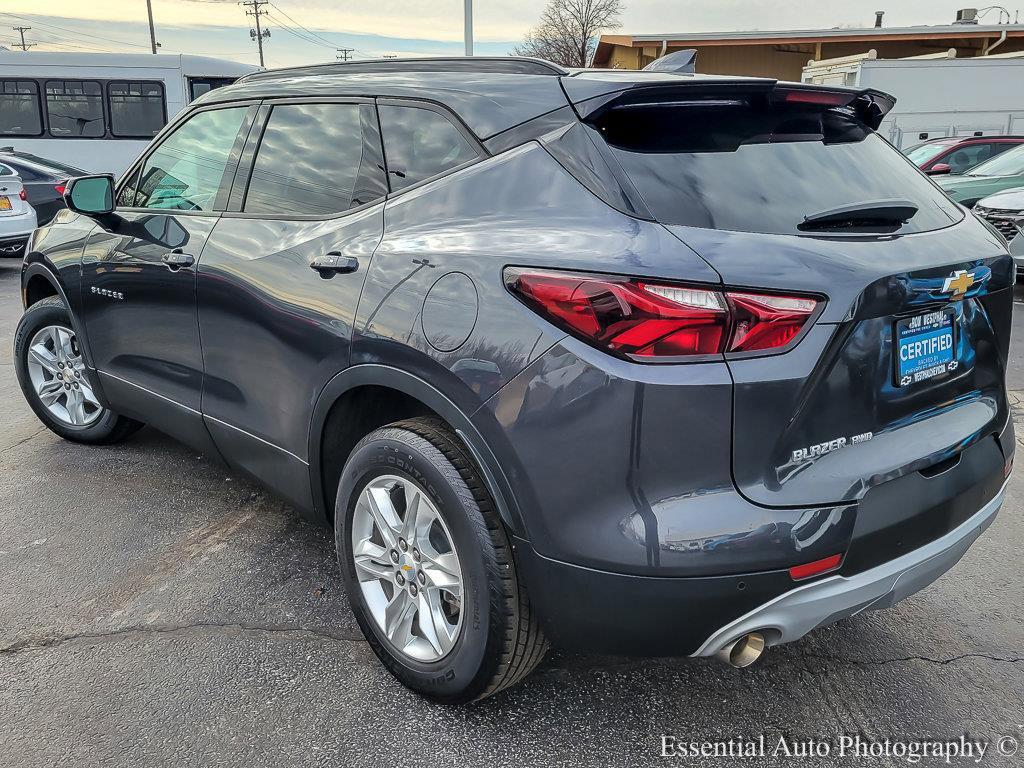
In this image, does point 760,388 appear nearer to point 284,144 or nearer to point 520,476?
point 520,476

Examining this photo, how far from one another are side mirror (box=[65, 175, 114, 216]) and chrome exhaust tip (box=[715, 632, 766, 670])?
314 cm

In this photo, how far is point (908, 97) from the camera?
725 inches

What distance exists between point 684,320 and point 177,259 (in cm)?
217

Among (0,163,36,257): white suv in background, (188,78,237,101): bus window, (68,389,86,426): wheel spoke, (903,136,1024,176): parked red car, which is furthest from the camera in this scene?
(188,78,237,101): bus window

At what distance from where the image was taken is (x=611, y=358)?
1.81 meters

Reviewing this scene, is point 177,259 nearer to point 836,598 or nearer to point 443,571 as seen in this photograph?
point 443,571

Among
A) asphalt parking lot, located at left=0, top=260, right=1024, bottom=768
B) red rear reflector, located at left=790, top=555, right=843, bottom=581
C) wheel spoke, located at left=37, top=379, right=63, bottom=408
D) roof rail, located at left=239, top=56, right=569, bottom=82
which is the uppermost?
roof rail, located at left=239, top=56, right=569, bottom=82

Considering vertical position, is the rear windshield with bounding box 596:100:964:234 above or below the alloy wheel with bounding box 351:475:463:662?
above

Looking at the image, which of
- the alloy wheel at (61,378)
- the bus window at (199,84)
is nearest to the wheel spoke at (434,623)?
the alloy wheel at (61,378)

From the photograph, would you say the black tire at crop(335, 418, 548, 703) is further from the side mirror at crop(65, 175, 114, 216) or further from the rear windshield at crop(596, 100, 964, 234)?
the side mirror at crop(65, 175, 114, 216)

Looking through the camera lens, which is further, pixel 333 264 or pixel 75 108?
pixel 75 108

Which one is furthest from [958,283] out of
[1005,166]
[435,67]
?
[1005,166]

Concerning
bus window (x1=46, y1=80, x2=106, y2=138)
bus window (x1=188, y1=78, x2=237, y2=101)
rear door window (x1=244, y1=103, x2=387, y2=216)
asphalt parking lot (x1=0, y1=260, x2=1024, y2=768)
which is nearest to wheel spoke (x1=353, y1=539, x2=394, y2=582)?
asphalt parking lot (x1=0, y1=260, x2=1024, y2=768)

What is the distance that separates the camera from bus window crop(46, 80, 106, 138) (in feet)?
53.9
